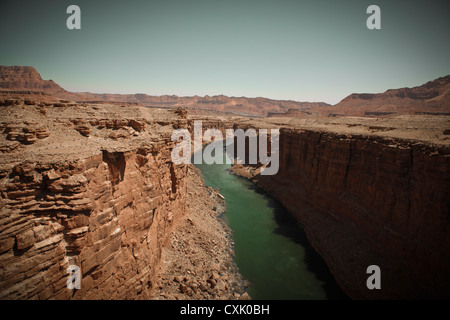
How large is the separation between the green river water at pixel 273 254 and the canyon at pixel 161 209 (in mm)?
976

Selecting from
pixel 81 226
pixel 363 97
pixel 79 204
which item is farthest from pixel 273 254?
pixel 363 97

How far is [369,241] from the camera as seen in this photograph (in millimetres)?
17328

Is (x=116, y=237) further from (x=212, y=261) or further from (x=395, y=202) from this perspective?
(x=395, y=202)

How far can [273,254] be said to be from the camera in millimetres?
19594

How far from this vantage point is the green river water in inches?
620

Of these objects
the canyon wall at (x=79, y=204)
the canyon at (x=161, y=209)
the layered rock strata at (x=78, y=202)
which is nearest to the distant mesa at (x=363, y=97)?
the canyon at (x=161, y=209)

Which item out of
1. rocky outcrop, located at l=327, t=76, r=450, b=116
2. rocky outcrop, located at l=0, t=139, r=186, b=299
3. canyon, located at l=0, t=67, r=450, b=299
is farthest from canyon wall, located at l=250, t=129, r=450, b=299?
rocky outcrop, located at l=327, t=76, r=450, b=116

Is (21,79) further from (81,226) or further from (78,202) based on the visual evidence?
(81,226)

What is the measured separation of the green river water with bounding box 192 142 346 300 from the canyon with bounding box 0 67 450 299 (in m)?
0.98

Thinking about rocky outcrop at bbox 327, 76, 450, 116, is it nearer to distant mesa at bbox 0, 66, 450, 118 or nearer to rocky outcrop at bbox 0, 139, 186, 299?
distant mesa at bbox 0, 66, 450, 118

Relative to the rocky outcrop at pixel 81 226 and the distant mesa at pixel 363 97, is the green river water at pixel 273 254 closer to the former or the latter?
the rocky outcrop at pixel 81 226

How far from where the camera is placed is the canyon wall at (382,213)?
44.2ft

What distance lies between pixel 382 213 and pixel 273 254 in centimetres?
916
